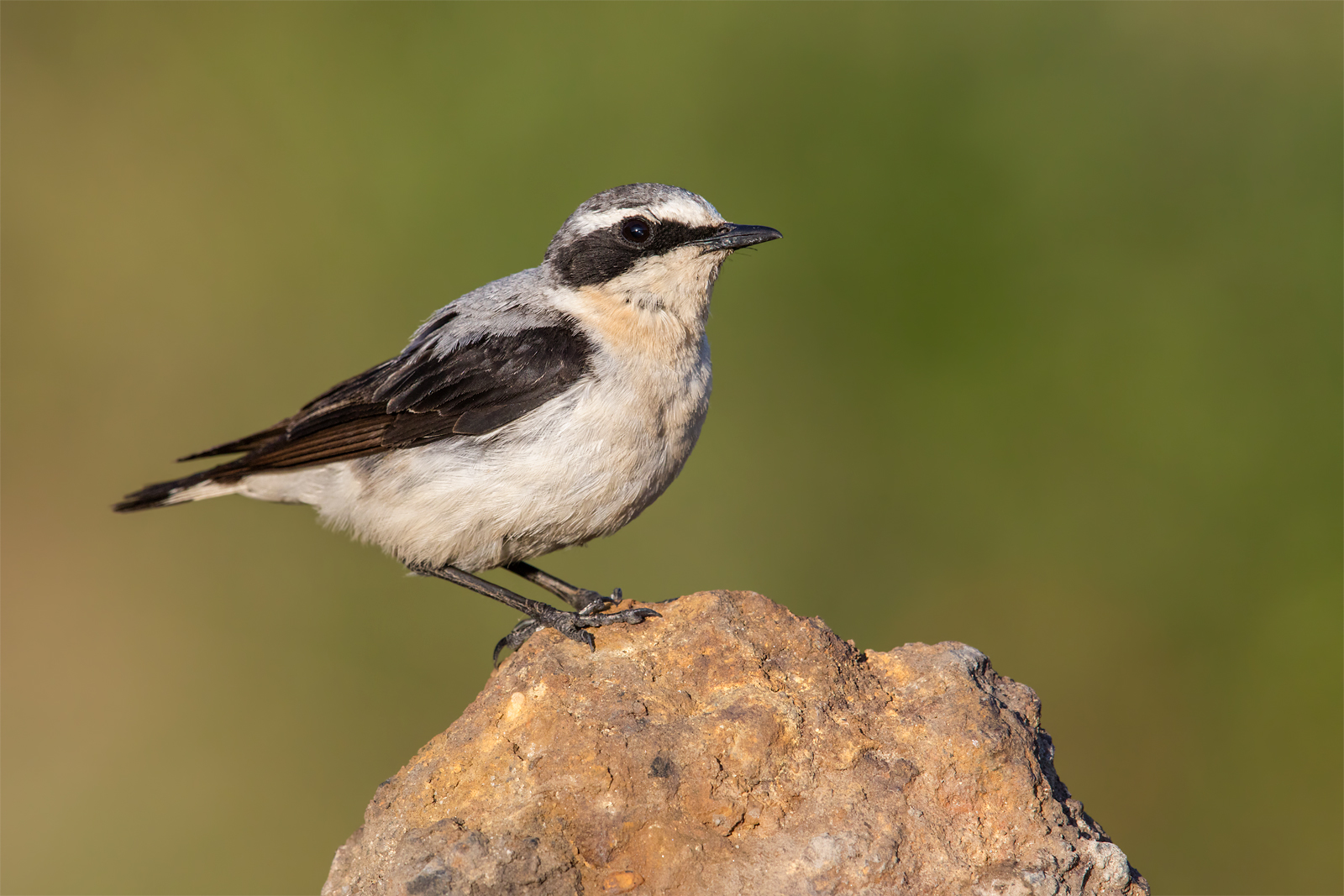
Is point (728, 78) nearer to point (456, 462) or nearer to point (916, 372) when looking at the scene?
point (916, 372)

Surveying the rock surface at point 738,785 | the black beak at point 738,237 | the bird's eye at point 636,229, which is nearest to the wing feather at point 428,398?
the bird's eye at point 636,229

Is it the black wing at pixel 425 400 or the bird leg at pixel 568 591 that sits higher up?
the black wing at pixel 425 400

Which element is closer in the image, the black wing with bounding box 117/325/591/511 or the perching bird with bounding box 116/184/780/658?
the perching bird with bounding box 116/184/780/658

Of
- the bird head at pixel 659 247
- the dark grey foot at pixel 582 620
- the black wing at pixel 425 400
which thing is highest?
the bird head at pixel 659 247

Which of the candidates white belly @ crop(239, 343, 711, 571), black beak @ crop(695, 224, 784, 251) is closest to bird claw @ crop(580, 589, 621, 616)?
white belly @ crop(239, 343, 711, 571)

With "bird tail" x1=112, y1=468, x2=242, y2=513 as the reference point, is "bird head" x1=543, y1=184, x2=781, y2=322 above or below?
above

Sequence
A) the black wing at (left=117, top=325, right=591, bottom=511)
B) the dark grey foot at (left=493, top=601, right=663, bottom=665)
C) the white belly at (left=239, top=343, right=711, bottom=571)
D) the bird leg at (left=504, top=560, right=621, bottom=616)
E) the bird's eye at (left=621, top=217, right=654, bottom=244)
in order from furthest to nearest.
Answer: the bird's eye at (left=621, top=217, right=654, bottom=244), the black wing at (left=117, top=325, right=591, bottom=511), the white belly at (left=239, top=343, right=711, bottom=571), the bird leg at (left=504, top=560, right=621, bottom=616), the dark grey foot at (left=493, top=601, right=663, bottom=665)

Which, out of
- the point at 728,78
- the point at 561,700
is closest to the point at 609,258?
the point at 561,700

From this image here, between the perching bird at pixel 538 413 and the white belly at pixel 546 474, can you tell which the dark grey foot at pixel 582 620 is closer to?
the perching bird at pixel 538 413

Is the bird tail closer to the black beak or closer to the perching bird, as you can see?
the perching bird

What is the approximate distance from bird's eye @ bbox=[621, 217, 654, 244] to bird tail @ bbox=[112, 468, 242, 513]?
9.90 feet

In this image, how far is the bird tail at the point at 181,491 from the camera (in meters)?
7.32

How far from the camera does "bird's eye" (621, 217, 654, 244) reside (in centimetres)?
654

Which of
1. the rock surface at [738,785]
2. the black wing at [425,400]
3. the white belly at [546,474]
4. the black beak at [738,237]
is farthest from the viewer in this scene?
the black beak at [738,237]
